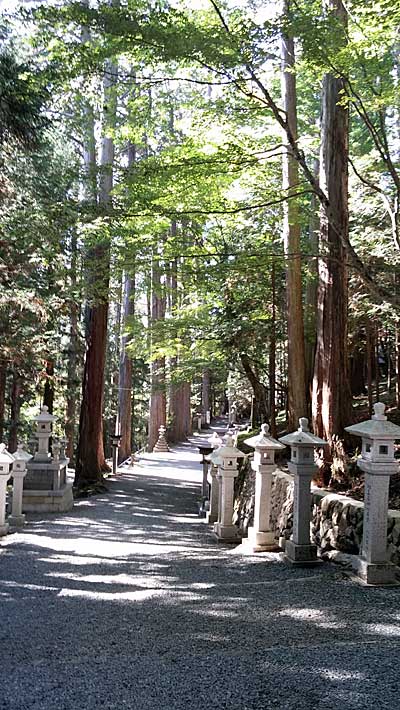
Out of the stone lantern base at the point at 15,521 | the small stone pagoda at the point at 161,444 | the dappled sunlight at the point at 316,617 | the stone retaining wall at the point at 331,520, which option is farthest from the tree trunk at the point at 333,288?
the small stone pagoda at the point at 161,444

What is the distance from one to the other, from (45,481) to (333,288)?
23.1 ft

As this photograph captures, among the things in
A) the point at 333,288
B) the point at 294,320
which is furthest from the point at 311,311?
the point at 333,288

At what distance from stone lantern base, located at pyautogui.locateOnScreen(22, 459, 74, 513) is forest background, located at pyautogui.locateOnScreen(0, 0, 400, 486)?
8.03ft

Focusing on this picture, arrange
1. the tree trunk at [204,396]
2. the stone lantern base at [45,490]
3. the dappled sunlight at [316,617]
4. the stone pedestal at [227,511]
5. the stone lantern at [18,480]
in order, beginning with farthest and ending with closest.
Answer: the tree trunk at [204,396], the stone lantern base at [45,490], the stone lantern at [18,480], the stone pedestal at [227,511], the dappled sunlight at [316,617]

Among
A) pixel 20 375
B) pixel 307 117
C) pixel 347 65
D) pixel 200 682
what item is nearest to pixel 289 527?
pixel 200 682

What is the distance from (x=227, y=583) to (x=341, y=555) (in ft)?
3.92

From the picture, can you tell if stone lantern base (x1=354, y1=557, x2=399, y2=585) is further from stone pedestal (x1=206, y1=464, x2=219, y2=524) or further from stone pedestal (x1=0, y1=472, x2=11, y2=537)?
stone pedestal (x1=206, y1=464, x2=219, y2=524)

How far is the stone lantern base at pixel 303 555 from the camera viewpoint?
5.47m

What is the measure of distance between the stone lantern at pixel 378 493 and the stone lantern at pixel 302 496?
91cm

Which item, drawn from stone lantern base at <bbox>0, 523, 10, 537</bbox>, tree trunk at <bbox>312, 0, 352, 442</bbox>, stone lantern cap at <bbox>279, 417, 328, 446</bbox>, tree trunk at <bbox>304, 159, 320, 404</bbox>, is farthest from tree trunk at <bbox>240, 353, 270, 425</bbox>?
stone lantern cap at <bbox>279, 417, 328, 446</bbox>

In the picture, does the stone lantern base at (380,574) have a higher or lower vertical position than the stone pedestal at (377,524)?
lower

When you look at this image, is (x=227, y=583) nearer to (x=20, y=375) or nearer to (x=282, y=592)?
(x=282, y=592)

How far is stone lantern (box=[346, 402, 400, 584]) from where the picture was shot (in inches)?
179

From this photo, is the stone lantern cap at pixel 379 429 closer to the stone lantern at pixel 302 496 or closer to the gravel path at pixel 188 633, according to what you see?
the stone lantern at pixel 302 496
